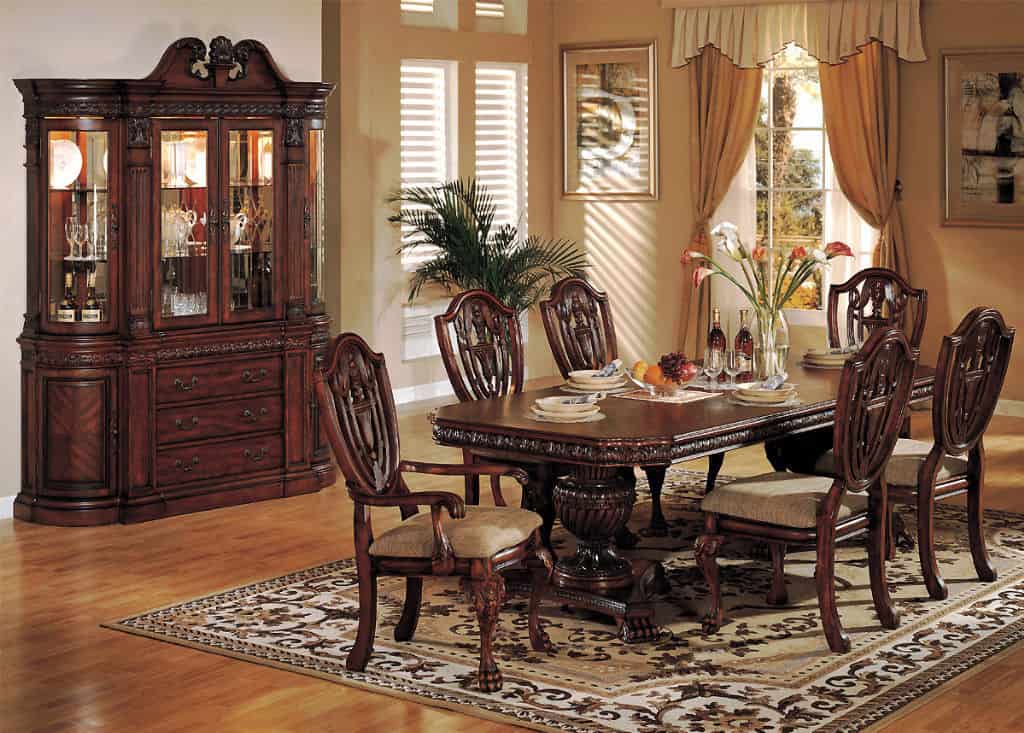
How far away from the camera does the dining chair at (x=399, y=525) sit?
457 centimetres

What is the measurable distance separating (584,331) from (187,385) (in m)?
1.83

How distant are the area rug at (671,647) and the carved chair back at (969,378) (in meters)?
0.58

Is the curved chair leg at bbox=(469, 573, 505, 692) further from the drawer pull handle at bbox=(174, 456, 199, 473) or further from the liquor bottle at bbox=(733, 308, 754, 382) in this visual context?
the drawer pull handle at bbox=(174, 456, 199, 473)

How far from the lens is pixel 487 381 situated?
19.6ft

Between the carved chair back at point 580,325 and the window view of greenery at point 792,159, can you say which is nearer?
the carved chair back at point 580,325

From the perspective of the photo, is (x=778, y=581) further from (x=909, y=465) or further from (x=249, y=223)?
(x=249, y=223)

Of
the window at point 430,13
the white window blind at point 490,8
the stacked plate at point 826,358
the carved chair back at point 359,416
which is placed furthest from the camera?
the white window blind at point 490,8

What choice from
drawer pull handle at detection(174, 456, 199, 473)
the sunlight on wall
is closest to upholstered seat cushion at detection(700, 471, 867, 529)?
drawer pull handle at detection(174, 456, 199, 473)

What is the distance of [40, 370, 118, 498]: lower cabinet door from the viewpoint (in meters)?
6.73

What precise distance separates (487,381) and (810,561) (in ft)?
4.76

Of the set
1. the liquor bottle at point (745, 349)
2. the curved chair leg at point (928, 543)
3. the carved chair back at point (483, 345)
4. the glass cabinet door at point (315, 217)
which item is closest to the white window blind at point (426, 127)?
the glass cabinet door at point (315, 217)

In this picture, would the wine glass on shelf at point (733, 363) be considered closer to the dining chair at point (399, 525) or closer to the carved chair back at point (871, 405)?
the carved chair back at point (871, 405)

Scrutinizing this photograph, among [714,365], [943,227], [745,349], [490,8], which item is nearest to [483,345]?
[714,365]

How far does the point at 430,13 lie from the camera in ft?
33.3
